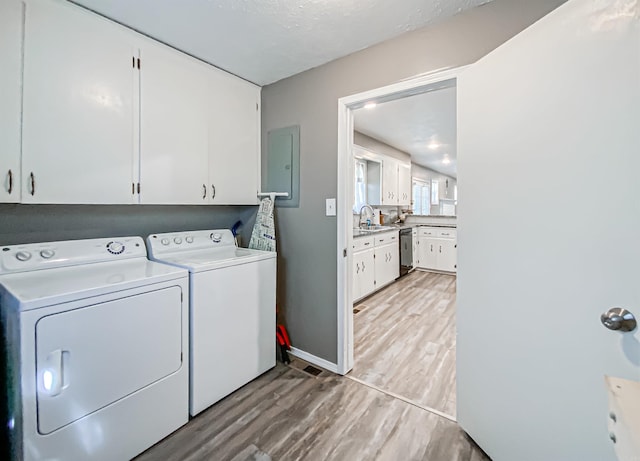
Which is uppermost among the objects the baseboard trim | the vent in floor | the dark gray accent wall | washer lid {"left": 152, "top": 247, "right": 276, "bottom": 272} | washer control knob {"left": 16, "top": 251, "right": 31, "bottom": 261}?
the dark gray accent wall

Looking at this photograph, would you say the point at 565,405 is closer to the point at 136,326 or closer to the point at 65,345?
the point at 136,326

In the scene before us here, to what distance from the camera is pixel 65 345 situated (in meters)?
1.24

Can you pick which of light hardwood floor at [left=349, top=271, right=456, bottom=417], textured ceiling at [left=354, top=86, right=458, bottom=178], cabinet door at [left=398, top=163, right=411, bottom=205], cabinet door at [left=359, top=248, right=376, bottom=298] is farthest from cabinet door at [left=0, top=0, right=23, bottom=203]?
cabinet door at [left=398, top=163, right=411, bottom=205]

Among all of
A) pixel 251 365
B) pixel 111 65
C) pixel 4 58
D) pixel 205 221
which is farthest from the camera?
pixel 205 221

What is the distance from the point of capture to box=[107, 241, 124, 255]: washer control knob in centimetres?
186

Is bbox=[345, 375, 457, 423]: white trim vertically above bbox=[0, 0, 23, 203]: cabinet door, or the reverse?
bbox=[0, 0, 23, 203]: cabinet door

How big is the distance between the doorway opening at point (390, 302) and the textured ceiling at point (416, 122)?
23 mm

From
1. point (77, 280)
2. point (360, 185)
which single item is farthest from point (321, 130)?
point (360, 185)

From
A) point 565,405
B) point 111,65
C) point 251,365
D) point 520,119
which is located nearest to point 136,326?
point 251,365

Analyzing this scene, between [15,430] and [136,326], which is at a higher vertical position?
[136,326]

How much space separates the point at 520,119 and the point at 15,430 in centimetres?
246

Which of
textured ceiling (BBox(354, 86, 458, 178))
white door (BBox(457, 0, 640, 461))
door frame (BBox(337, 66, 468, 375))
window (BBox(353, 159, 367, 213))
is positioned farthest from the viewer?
window (BBox(353, 159, 367, 213))

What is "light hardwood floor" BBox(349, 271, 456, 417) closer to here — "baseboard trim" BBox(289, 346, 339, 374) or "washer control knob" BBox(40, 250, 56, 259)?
"baseboard trim" BBox(289, 346, 339, 374)

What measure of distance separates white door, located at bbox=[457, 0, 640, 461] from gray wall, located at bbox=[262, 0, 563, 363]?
0.31 meters
